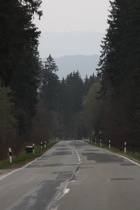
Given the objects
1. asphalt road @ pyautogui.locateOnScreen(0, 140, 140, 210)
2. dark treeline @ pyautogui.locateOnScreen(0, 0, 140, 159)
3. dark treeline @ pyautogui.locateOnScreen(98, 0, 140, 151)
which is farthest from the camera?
dark treeline @ pyautogui.locateOnScreen(98, 0, 140, 151)

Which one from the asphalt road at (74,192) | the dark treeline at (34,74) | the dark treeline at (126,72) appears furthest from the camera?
the dark treeline at (126,72)

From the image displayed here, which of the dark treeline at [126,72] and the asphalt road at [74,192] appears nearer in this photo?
the asphalt road at [74,192]

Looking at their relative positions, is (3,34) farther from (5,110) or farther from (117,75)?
(117,75)

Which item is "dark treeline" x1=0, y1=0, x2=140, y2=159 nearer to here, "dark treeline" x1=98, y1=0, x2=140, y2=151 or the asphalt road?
"dark treeline" x1=98, y1=0, x2=140, y2=151

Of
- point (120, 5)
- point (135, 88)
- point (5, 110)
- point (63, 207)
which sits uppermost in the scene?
point (120, 5)

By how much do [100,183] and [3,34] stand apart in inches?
474

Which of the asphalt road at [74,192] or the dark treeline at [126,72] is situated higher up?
the dark treeline at [126,72]

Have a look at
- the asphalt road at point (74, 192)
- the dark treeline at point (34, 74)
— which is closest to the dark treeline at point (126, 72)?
the dark treeline at point (34, 74)

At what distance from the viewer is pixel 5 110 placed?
1384 inches

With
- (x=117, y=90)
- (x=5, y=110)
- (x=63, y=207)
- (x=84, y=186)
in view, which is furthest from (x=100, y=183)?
(x=117, y=90)

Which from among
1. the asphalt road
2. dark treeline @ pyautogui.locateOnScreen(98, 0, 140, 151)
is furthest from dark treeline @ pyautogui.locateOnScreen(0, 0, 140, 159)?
the asphalt road

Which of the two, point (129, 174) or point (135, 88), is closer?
point (129, 174)

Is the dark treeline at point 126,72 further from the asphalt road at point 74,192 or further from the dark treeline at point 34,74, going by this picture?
the asphalt road at point 74,192

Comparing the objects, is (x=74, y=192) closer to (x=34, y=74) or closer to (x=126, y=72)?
(x=126, y=72)
